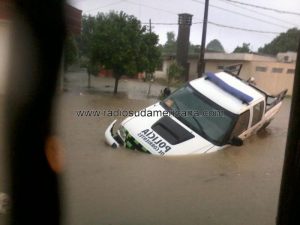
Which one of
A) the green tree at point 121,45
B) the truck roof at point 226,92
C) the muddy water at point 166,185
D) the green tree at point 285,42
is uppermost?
the green tree at point 285,42

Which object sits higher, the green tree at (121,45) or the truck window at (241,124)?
the green tree at (121,45)

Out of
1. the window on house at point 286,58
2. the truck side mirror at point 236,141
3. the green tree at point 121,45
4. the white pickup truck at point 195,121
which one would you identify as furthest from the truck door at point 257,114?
the window on house at point 286,58

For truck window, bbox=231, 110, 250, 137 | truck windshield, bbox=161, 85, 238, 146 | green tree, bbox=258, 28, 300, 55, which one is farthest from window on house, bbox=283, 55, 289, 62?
truck windshield, bbox=161, 85, 238, 146

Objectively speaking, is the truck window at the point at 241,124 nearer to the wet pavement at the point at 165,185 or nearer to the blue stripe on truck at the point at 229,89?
the blue stripe on truck at the point at 229,89

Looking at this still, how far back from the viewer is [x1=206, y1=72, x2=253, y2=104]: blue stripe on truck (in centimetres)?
863

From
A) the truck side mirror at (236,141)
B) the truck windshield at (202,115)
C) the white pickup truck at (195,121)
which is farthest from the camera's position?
the truck windshield at (202,115)

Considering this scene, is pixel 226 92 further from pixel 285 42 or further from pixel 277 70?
pixel 285 42

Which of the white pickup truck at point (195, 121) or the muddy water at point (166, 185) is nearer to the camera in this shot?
the muddy water at point (166, 185)

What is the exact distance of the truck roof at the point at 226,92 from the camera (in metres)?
8.39

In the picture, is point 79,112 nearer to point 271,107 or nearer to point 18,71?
point 18,71

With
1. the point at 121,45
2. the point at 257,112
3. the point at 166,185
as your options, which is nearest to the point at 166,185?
the point at 166,185

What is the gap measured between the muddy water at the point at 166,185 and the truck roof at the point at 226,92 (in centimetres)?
94

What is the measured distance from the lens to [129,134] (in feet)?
25.2

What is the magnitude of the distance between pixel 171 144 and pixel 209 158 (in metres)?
0.78
